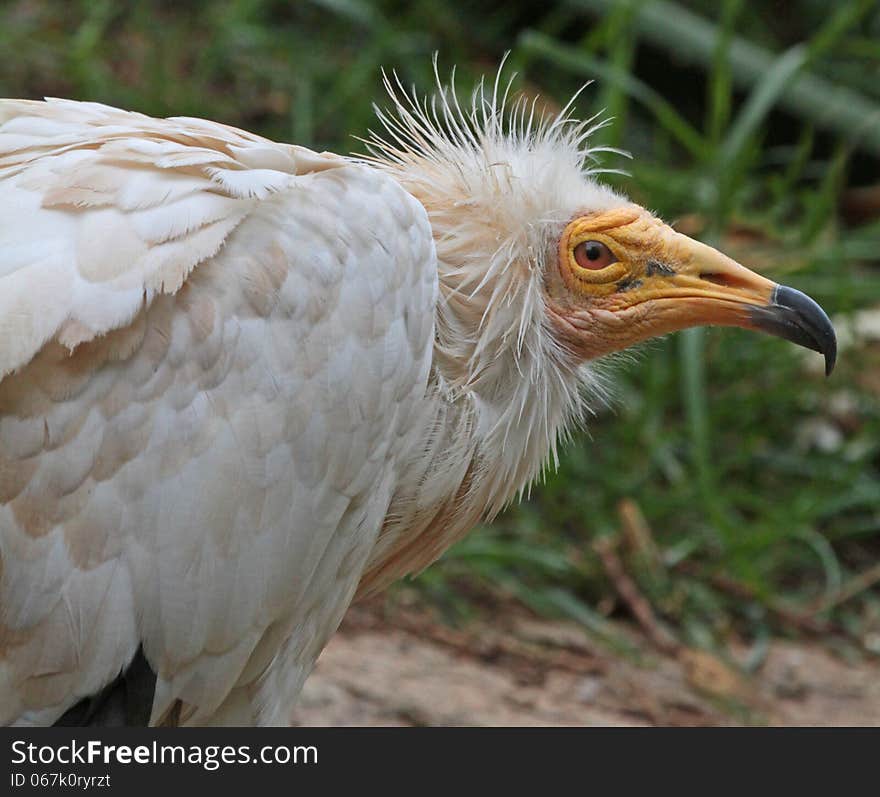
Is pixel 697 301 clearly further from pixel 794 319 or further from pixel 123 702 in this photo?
pixel 123 702

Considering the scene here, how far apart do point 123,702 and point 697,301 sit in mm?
1496

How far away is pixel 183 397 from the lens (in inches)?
97.0

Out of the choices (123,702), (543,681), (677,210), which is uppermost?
(677,210)

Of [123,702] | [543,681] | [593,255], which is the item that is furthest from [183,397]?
[543,681]

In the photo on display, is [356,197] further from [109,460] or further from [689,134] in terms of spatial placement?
[689,134]

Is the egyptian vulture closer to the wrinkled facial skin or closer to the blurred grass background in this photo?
the wrinkled facial skin

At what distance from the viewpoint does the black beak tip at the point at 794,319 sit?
2.93 metres

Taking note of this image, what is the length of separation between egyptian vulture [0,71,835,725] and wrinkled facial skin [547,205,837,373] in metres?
0.01

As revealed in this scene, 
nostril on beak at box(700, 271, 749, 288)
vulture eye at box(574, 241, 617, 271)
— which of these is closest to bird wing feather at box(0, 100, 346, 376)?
vulture eye at box(574, 241, 617, 271)

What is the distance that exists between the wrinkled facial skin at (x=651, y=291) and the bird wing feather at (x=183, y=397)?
49cm

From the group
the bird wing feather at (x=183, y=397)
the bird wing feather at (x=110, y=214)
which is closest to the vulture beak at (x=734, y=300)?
the bird wing feather at (x=183, y=397)

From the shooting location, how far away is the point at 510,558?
16.1ft

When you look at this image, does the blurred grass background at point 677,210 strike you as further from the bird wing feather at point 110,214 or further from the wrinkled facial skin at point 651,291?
the bird wing feather at point 110,214

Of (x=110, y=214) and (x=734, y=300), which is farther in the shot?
(x=734, y=300)
